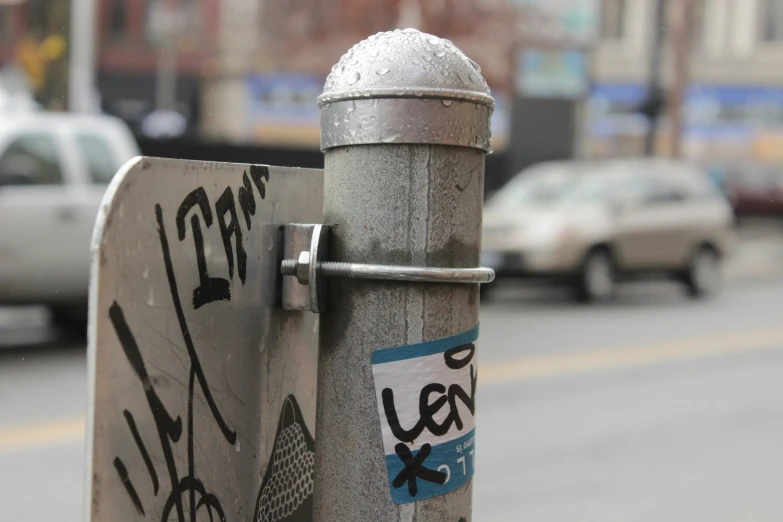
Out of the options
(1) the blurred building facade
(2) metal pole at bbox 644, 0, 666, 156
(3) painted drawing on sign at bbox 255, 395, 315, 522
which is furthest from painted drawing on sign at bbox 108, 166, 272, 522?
(1) the blurred building facade

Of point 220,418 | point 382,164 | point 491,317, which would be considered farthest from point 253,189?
point 491,317

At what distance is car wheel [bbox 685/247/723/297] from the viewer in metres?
15.1

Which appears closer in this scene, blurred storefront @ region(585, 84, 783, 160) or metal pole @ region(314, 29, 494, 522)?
metal pole @ region(314, 29, 494, 522)

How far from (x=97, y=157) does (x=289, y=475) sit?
26.7ft

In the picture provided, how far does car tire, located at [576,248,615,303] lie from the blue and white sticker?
12338mm

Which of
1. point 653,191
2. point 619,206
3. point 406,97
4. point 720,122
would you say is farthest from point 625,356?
point 720,122

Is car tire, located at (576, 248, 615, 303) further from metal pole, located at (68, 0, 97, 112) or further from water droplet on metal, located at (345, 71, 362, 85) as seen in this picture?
water droplet on metal, located at (345, 71, 362, 85)

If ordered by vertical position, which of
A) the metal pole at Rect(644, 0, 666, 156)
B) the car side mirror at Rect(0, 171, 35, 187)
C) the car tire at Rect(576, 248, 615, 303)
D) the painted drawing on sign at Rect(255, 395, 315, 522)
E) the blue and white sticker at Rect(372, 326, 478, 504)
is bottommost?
the car tire at Rect(576, 248, 615, 303)

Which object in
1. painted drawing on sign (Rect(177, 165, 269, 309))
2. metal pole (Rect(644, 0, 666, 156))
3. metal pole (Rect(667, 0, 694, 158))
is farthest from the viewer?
metal pole (Rect(667, 0, 694, 158))

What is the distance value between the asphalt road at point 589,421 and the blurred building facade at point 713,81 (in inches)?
1146

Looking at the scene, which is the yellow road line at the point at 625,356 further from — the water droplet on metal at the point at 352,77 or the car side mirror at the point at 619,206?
the water droplet on metal at the point at 352,77

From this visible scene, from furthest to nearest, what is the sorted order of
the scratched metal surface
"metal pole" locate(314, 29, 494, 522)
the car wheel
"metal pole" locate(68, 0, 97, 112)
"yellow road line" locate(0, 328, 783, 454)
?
"metal pole" locate(68, 0, 97, 112) → the car wheel → "yellow road line" locate(0, 328, 783, 454) → "metal pole" locate(314, 29, 494, 522) → the scratched metal surface

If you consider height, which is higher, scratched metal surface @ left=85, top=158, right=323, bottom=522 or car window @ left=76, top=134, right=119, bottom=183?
car window @ left=76, top=134, right=119, bottom=183

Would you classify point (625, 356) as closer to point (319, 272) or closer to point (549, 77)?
point (319, 272)
